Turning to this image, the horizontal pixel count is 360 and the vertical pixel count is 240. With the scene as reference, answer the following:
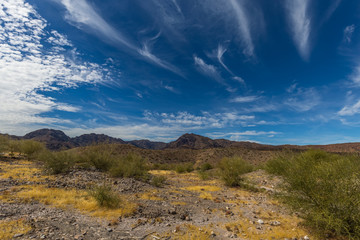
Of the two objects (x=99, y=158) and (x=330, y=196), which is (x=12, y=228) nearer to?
(x=330, y=196)

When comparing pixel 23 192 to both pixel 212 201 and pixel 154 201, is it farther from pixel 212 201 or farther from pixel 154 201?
pixel 212 201

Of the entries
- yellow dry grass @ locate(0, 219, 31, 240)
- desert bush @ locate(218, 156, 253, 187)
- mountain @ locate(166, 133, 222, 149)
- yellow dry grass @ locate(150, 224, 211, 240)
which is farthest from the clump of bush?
mountain @ locate(166, 133, 222, 149)

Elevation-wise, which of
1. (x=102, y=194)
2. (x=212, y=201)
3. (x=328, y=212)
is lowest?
(x=212, y=201)

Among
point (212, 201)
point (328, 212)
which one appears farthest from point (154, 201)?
point (328, 212)

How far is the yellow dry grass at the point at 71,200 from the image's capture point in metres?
7.15

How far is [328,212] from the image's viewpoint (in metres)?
4.94

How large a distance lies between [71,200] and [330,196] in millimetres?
10199

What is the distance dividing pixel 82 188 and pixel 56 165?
6.03 metres

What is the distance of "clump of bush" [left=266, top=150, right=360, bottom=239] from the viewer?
4.93 meters

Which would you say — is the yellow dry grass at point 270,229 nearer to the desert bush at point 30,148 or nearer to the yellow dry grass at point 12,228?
the yellow dry grass at point 12,228

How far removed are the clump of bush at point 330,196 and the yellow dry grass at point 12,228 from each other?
840cm

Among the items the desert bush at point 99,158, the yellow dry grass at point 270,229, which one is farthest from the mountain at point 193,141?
the yellow dry grass at point 270,229

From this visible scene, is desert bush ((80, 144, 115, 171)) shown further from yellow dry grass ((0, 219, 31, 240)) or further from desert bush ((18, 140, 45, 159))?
yellow dry grass ((0, 219, 31, 240))

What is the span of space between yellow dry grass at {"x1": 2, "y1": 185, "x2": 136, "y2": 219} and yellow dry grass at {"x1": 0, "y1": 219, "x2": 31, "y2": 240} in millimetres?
2052
